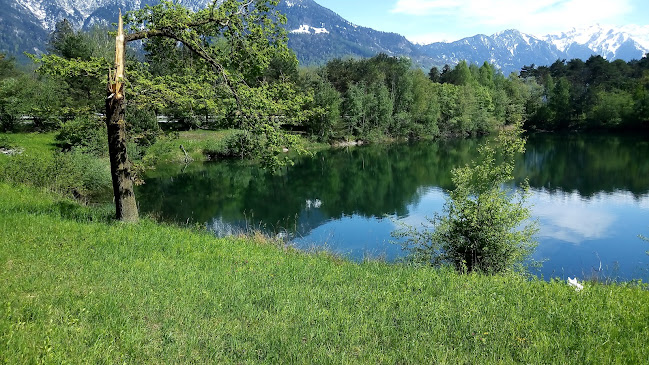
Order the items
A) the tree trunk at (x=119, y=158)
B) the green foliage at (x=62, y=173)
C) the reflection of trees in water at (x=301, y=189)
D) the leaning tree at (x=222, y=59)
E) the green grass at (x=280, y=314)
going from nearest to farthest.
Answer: the green grass at (x=280, y=314) < the tree trunk at (x=119, y=158) < the leaning tree at (x=222, y=59) < the green foliage at (x=62, y=173) < the reflection of trees in water at (x=301, y=189)

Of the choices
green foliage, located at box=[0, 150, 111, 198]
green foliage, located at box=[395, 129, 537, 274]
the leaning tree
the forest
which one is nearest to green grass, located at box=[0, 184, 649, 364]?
the leaning tree

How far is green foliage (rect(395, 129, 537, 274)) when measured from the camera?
36.6ft

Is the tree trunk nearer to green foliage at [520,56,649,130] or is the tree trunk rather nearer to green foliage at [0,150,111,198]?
green foliage at [0,150,111,198]

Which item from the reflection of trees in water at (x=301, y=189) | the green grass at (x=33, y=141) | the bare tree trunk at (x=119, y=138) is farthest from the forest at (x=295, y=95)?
the reflection of trees in water at (x=301, y=189)

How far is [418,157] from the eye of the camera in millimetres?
55188

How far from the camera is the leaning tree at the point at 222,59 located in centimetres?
1003

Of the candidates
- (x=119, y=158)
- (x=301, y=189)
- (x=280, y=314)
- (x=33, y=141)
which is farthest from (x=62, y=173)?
(x=280, y=314)

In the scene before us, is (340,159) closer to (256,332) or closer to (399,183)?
(399,183)

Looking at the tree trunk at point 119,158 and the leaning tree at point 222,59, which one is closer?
the tree trunk at point 119,158

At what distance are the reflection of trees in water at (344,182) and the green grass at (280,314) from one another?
49.6 ft

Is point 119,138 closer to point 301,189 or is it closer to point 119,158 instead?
point 119,158

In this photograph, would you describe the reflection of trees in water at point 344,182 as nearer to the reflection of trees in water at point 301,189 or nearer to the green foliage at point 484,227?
the reflection of trees in water at point 301,189

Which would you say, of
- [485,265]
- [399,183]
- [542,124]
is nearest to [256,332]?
[485,265]

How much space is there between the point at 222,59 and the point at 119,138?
3437 mm
